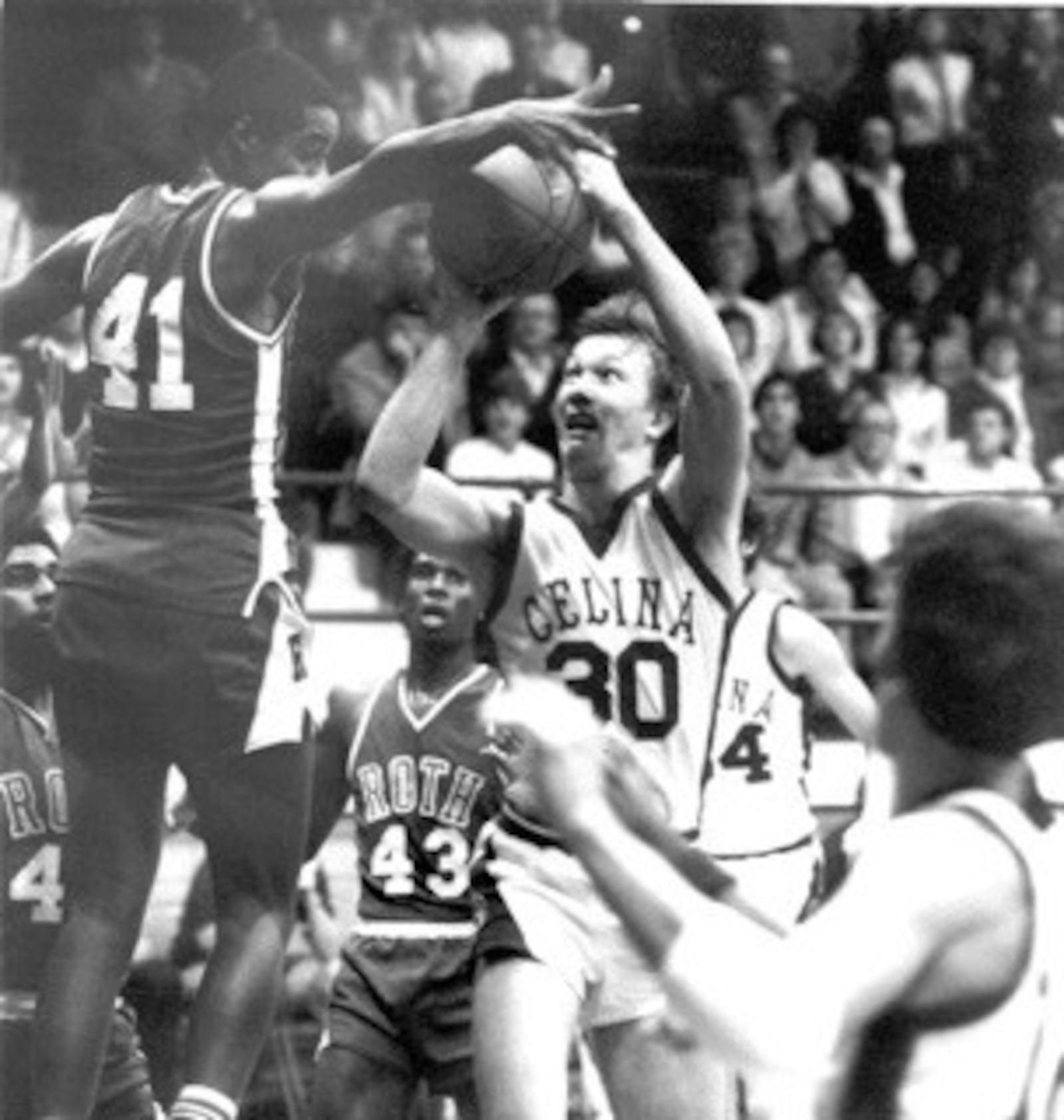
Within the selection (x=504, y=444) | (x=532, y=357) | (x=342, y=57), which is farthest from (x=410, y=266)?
(x=342, y=57)

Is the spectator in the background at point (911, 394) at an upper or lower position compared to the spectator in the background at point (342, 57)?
lower

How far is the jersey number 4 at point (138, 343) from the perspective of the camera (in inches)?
202

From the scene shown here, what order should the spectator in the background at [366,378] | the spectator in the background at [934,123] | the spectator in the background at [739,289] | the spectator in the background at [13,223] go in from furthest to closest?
the spectator in the background at [934,123]
the spectator in the background at [739,289]
the spectator in the background at [366,378]
the spectator in the background at [13,223]

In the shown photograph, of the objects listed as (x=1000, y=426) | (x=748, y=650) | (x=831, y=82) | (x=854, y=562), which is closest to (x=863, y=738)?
(x=748, y=650)

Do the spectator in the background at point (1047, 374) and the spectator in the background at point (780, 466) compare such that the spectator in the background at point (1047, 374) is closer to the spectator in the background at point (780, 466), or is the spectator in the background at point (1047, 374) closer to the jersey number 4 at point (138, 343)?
the spectator in the background at point (780, 466)

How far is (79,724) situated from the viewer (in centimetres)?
509

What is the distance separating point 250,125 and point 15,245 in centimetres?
54

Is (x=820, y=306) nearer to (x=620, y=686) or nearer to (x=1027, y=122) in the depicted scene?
(x=1027, y=122)

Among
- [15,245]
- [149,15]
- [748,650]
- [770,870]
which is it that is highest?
[149,15]

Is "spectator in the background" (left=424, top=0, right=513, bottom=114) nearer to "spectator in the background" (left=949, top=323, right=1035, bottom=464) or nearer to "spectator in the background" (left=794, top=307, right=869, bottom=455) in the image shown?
"spectator in the background" (left=794, top=307, right=869, bottom=455)

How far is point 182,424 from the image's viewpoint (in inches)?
203

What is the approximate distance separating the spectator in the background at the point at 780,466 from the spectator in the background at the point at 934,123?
2.76ft

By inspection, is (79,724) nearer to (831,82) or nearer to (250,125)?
(250,125)

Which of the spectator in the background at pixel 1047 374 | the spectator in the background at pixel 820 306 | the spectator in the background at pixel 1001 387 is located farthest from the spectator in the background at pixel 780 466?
the spectator in the background at pixel 1047 374
